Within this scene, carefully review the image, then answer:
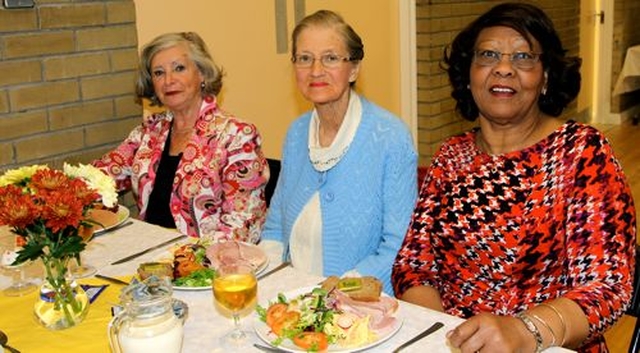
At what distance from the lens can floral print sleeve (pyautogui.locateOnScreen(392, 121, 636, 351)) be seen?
1.50 meters

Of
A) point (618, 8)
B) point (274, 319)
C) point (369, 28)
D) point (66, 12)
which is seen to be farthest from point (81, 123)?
point (618, 8)

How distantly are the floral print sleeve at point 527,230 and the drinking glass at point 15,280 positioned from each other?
0.89 meters

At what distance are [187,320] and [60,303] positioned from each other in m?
0.27

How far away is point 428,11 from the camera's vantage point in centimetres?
439

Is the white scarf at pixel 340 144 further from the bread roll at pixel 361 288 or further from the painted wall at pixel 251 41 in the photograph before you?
the painted wall at pixel 251 41

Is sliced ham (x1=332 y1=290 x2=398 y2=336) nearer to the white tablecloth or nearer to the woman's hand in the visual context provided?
the woman's hand

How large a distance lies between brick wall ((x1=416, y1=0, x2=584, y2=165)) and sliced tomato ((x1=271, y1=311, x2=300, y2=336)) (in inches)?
131

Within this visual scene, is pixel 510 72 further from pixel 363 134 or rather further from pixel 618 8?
pixel 618 8

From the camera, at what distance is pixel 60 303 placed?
149cm

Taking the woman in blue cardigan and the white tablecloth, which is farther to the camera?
the white tablecloth

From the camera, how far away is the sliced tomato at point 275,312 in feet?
4.48

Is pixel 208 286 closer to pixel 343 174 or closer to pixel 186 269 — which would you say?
Result: pixel 186 269

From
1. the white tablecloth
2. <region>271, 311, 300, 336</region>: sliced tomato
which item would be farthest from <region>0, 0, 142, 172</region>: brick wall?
the white tablecloth

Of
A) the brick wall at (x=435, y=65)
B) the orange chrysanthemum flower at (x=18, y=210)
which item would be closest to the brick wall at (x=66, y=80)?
the orange chrysanthemum flower at (x=18, y=210)
